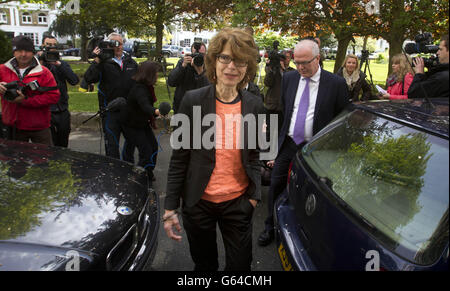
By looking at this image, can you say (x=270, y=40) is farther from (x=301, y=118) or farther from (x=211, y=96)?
(x=211, y=96)

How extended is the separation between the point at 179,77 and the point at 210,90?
8.18ft

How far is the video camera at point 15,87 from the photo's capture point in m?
3.47

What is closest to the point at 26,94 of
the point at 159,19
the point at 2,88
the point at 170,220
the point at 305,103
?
the point at 2,88

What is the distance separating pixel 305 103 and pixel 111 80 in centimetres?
256

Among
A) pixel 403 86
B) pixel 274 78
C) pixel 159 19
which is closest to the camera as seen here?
pixel 403 86

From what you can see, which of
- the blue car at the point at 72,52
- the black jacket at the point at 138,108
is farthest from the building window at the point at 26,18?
the black jacket at the point at 138,108

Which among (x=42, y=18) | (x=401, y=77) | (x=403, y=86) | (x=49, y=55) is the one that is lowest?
(x=403, y=86)

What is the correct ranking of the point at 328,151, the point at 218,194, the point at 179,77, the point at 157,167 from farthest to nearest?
the point at 157,167 < the point at 179,77 < the point at 328,151 < the point at 218,194

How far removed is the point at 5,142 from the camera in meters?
2.97

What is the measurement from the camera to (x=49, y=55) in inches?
172

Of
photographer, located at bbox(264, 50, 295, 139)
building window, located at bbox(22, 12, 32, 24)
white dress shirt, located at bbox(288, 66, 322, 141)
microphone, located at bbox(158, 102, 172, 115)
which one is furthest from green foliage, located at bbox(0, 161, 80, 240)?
building window, located at bbox(22, 12, 32, 24)

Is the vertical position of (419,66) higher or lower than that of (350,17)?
lower
